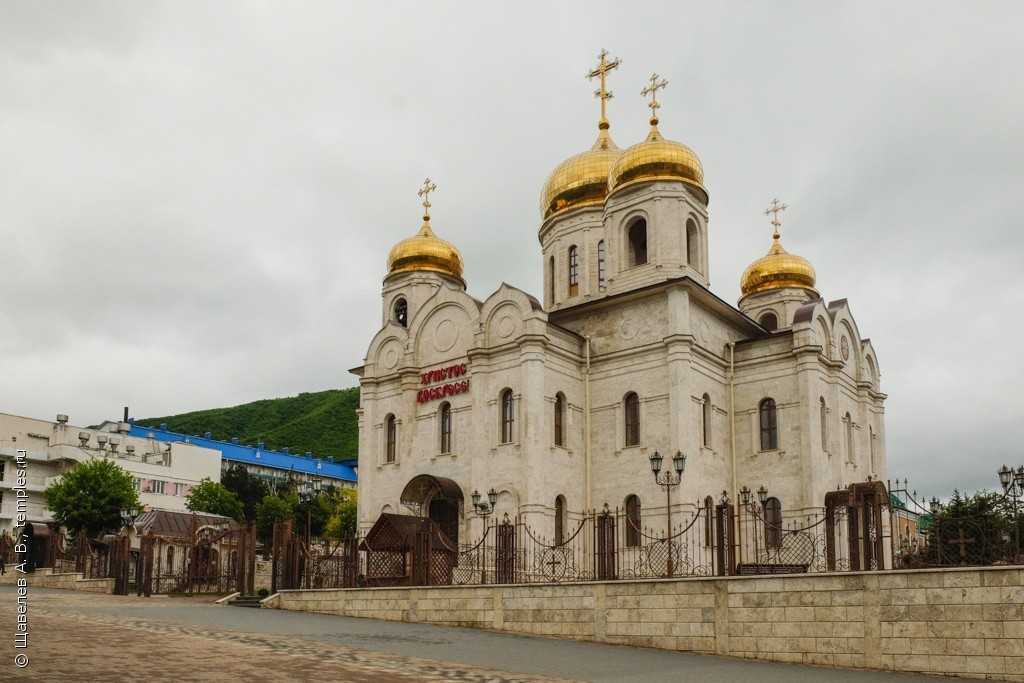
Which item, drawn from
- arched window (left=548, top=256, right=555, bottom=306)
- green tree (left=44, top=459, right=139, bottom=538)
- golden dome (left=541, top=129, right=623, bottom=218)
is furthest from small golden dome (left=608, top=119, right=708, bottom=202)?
green tree (left=44, top=459, right=139, bottom=538)

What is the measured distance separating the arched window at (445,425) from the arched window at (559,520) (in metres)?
3.84

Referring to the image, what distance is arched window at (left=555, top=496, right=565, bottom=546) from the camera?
86.1ft

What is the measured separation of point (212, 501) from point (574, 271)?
88.7ft

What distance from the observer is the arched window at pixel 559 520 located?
26.2 metres

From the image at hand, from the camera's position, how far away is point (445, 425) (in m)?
29.0

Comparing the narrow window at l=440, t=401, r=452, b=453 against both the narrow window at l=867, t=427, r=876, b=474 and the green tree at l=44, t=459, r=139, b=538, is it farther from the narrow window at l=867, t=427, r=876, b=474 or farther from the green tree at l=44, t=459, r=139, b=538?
the green tree at l=44, t=459, r=139, b=538

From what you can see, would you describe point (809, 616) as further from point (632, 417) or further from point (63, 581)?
point (63, 581)

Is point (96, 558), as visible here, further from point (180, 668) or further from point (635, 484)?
point (180, 668)

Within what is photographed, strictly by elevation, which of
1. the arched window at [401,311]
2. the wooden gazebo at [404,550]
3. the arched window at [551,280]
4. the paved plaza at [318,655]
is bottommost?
the paved plaza at [318,655]

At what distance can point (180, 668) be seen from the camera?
31.8 ft

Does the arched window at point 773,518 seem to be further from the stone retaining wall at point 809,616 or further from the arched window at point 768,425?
the stone retaining wall at point 809,616

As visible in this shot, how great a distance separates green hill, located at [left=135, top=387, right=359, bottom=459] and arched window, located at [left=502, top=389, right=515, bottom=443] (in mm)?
69301

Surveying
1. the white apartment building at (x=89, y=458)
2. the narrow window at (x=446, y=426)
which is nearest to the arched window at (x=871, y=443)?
the narrow window at (x=446, y=426)

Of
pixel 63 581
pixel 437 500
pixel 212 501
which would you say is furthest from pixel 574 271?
pixel 212 501
